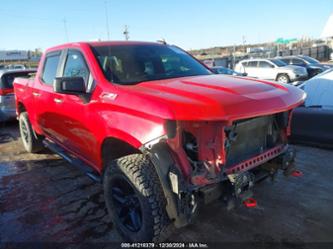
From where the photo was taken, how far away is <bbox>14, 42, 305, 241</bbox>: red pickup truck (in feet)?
7.54

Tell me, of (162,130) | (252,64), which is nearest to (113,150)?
(162,130)

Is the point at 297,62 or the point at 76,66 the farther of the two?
the point at 297,62

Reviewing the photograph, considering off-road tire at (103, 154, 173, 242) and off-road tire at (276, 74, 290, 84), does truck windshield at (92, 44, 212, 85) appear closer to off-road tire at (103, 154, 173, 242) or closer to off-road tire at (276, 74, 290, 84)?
off-road tire at (103, 154, 173, 242)

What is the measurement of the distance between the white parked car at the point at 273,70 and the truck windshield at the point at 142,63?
51.6 feet

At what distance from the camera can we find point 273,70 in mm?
18844

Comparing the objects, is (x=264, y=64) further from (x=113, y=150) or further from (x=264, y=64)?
(x=113, y=150)

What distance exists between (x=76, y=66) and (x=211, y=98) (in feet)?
6.66

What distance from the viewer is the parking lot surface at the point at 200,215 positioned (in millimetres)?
2969

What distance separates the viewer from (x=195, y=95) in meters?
2.33

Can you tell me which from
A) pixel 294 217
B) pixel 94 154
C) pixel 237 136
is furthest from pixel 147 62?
pixel 294 217

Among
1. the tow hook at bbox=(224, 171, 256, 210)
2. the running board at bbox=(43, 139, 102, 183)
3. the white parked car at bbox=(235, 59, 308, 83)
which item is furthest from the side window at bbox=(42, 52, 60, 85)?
the white parked car at bbox=(235, 59, 308, 83)

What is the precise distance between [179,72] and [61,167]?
2892mm

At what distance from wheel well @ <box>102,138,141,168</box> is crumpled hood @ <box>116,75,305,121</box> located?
0.62m

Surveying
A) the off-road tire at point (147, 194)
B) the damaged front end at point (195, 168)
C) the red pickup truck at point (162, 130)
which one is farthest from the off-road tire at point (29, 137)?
the damaged front end at point (195, 168)
